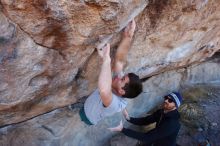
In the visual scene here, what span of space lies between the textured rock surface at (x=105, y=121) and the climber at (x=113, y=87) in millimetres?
537

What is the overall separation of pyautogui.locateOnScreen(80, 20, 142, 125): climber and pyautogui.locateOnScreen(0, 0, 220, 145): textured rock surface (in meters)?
0.12

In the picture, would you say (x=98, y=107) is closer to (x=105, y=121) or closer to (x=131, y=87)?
(x=131, y=87)

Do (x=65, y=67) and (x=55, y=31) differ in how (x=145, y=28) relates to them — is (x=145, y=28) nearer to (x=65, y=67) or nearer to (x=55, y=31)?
(x=65, y=67)

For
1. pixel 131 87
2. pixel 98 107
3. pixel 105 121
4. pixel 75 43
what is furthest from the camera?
pixel 105 121

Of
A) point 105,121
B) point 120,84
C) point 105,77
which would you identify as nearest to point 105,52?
point 105,77

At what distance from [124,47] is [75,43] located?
78 centimetres

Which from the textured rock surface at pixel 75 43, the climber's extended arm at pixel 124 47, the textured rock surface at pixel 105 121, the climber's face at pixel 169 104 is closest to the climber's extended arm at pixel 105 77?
the textured rock surface at pixel 75 43

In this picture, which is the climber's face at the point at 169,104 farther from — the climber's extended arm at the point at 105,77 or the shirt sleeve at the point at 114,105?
the climber's extended arm at the point at 105,77

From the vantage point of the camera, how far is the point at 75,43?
2799 millimetres

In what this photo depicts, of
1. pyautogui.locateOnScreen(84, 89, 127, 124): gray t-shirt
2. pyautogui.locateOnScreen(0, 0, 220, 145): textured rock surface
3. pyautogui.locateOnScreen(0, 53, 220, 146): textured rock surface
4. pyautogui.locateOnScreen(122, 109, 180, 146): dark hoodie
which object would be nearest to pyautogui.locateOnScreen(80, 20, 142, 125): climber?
pyautogui.locateOnScreen(84, 89, 127, 124): gray t-shirt

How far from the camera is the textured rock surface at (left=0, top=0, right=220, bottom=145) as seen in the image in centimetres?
247

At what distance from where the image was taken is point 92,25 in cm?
267

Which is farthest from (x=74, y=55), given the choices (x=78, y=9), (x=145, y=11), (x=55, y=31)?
(x=145, y=11)

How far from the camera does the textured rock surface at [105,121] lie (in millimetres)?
3721
